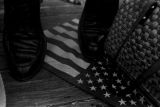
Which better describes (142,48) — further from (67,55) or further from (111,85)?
(67,55)

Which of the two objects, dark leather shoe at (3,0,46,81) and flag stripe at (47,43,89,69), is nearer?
dark leather shoe at (3,0,46,81)

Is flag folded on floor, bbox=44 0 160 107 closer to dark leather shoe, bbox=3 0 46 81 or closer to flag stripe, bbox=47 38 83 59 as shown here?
flag stripe, bbox=47 38 83 59

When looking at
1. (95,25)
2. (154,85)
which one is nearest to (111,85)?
(154,85)

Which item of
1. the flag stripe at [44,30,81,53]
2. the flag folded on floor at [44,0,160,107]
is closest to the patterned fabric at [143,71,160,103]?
the flag folded on floor at [44,0,160,107]

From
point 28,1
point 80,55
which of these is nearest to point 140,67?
point 80,55

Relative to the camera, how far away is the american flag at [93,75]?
1.07 meters

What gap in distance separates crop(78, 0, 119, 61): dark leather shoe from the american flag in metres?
0.06

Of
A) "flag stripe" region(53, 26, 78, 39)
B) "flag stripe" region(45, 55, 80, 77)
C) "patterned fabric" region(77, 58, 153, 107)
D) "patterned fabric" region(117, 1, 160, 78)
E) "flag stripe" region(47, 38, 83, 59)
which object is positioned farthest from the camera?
"flag stripe" region(53, 26, 78, 39)

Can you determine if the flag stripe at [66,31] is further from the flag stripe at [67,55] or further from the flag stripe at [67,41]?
the flag stripe at [67,55]

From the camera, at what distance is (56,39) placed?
145 centimetres

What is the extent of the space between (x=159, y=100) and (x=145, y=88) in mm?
79

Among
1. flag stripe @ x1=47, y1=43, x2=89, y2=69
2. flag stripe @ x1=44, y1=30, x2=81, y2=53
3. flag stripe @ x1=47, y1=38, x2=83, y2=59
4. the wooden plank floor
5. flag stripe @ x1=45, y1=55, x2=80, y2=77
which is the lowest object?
the wooden plank floor

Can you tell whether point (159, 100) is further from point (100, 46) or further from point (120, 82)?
point (100, 46)

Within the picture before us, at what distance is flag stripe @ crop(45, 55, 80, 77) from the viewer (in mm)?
1188
